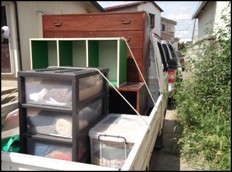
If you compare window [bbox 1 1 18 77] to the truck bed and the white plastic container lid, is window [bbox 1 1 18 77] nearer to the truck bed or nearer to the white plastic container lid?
the truck bed

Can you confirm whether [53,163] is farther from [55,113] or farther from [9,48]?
[9,48]

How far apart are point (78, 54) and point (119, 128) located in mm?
1424

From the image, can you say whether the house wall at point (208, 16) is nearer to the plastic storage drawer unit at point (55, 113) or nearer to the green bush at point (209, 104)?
the green bush at point (209, 104)

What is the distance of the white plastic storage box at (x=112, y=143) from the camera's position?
175cm

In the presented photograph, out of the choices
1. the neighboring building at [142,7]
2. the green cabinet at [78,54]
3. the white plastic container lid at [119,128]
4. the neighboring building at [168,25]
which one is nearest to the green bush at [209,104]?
the neighboring building at [168,25]

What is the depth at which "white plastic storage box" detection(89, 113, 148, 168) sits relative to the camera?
1753mm

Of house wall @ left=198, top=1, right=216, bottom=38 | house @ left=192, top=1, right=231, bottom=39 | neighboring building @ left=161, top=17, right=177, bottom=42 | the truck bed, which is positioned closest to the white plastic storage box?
the truck bed

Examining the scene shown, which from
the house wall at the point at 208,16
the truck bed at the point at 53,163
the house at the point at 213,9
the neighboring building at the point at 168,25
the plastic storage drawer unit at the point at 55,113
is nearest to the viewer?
the truck bed at the point at 53,163

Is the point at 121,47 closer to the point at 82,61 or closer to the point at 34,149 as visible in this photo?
the point at 82,61

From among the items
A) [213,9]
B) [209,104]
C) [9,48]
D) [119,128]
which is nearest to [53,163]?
[119,128]

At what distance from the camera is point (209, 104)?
2.88 metres

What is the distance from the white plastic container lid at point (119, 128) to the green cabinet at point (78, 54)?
630mm

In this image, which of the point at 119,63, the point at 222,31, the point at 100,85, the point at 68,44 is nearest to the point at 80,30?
the point at 68,44

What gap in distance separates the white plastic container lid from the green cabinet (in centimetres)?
63
